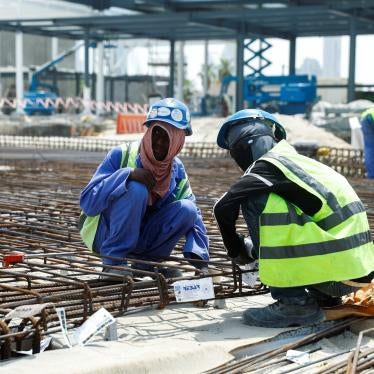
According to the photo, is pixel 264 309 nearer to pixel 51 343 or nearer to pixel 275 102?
pixel 51 343

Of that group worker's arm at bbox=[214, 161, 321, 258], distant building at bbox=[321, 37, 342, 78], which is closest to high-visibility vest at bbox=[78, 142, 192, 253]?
worker's arm at bbox=[214, 161, 321, 258]

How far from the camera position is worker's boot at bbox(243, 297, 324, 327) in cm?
371

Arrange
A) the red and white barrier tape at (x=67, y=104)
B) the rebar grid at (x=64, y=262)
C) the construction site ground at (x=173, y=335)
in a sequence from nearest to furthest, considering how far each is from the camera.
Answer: the construction site ground at (x=173, y=335), the rebar grid at (x=64, y=262), the red and white barrier tape at (x=67, y=104)

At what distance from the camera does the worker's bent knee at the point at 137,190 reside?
4.22 meters

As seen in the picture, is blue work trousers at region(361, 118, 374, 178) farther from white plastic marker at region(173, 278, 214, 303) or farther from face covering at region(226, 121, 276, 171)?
white plastic marker at region(173, 278, 214, 303)

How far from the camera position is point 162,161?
172 inches

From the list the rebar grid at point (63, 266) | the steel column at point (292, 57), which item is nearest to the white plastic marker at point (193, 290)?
the rebar grid at point (63, 266)

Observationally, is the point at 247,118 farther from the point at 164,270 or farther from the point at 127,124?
the point at 127,124

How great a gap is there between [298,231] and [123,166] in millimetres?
1224

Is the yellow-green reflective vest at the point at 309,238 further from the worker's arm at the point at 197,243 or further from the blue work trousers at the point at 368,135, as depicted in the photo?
the blue work trousers at the point at 368,135

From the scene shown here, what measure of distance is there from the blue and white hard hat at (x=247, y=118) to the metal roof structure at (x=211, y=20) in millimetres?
24579

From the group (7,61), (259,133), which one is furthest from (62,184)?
(7,61)

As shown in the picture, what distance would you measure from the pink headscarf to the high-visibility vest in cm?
10

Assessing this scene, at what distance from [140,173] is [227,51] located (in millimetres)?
81162
